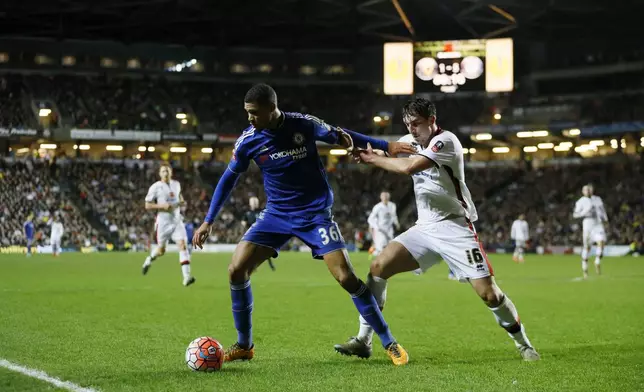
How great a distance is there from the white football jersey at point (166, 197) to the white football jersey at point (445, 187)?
1229 cm

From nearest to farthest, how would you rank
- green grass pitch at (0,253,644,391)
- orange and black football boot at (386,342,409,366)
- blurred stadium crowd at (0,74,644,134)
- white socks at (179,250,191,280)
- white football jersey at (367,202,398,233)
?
green grass pitch at (0,253,644,391) → orange and black football boot at (386,342,409,366) → white socks at (179,250,191,280) → white football jersey at (367,202,398,233) → blurred stadium crowd at (0,74,644,134)

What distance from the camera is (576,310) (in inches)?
539

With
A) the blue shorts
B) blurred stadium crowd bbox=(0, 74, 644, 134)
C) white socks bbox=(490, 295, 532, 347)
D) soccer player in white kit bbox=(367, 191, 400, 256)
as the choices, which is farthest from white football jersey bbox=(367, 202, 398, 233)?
blurred stadium crowd bbox=(0, 74, 644, 134)

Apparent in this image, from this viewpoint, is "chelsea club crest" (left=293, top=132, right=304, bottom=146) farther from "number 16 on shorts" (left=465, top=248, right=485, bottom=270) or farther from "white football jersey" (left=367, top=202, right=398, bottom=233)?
"white football jersey" (left=367, top=202, right=398, bottom=233)

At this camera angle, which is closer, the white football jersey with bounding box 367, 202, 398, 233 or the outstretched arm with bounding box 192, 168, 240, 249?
the outstretched arm with bounding box 192, 168, 240, 249

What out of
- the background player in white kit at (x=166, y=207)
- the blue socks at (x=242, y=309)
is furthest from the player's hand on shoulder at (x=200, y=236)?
the background player in white kit at (x=166, y=207)

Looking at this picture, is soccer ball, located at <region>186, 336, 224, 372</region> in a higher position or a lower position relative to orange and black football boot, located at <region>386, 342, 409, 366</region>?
higher

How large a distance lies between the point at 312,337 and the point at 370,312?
213 centimetres

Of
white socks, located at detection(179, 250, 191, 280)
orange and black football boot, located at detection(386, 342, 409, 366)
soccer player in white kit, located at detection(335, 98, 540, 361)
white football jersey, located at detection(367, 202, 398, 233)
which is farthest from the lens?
white football jersey, located at detection(367, 202, 398, 233)

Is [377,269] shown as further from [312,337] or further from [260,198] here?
[260,198]

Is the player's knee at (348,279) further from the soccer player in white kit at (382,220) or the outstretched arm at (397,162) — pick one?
the soccer player in white kit at (382,220)

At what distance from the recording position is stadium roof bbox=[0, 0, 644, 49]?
174 ft

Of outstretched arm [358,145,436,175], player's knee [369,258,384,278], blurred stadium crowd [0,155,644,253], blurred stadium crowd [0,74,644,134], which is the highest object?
blurred stadium crowd [0,74,644,134]

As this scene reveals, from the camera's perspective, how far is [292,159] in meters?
8.02
